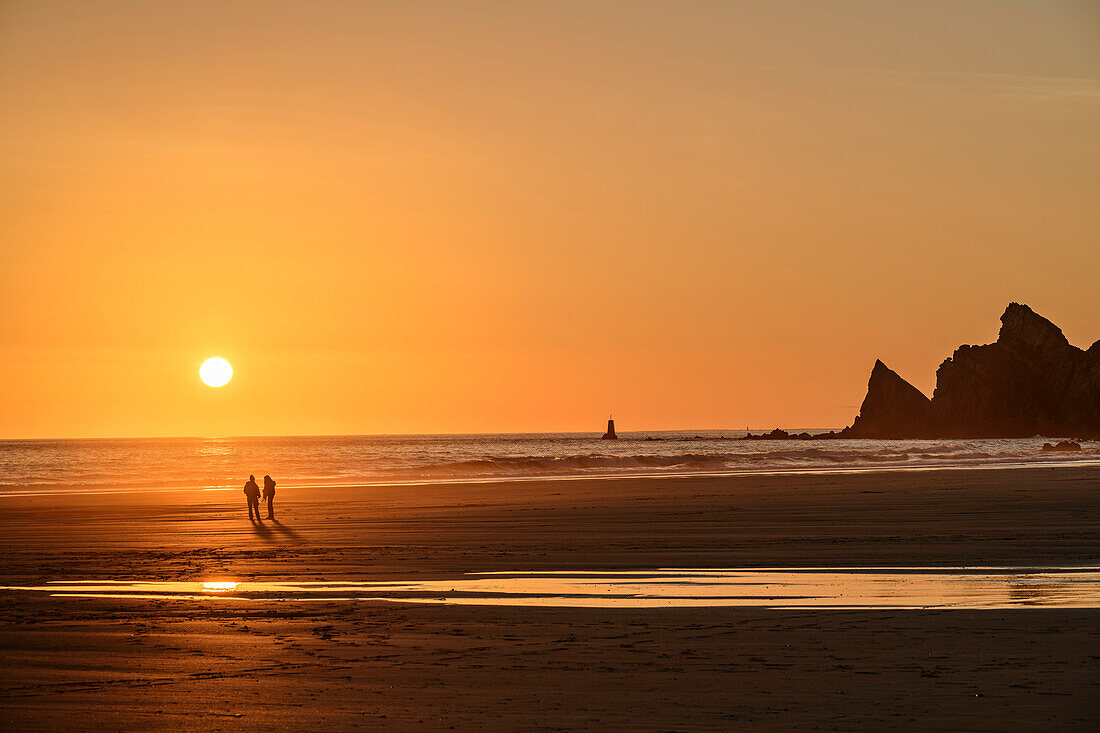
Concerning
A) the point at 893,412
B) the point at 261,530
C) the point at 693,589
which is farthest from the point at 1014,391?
Result: the point at 693,589

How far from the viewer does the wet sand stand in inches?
311

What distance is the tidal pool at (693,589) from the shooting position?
1255 cm

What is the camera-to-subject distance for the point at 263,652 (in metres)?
10.1

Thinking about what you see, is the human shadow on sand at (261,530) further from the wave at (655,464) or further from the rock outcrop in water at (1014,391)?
the rock outcrop in water at (1014,391)

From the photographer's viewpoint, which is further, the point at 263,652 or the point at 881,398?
the point at 881,398

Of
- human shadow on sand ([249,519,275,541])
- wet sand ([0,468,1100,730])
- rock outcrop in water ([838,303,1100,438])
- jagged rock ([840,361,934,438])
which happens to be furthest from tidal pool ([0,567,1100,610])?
jagged rock ([840,361,934,438])

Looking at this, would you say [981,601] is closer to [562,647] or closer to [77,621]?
[562,647]

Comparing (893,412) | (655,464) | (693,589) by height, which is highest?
(893,412)

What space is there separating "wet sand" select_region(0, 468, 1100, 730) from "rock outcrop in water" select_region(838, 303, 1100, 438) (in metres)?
156

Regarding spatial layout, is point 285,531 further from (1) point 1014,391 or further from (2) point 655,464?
(1) point 1014,391

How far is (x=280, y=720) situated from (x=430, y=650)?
2.46m

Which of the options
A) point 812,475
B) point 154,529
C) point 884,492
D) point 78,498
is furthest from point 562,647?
point 812,475

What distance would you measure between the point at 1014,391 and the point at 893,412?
24859mm

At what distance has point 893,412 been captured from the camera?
192 m
